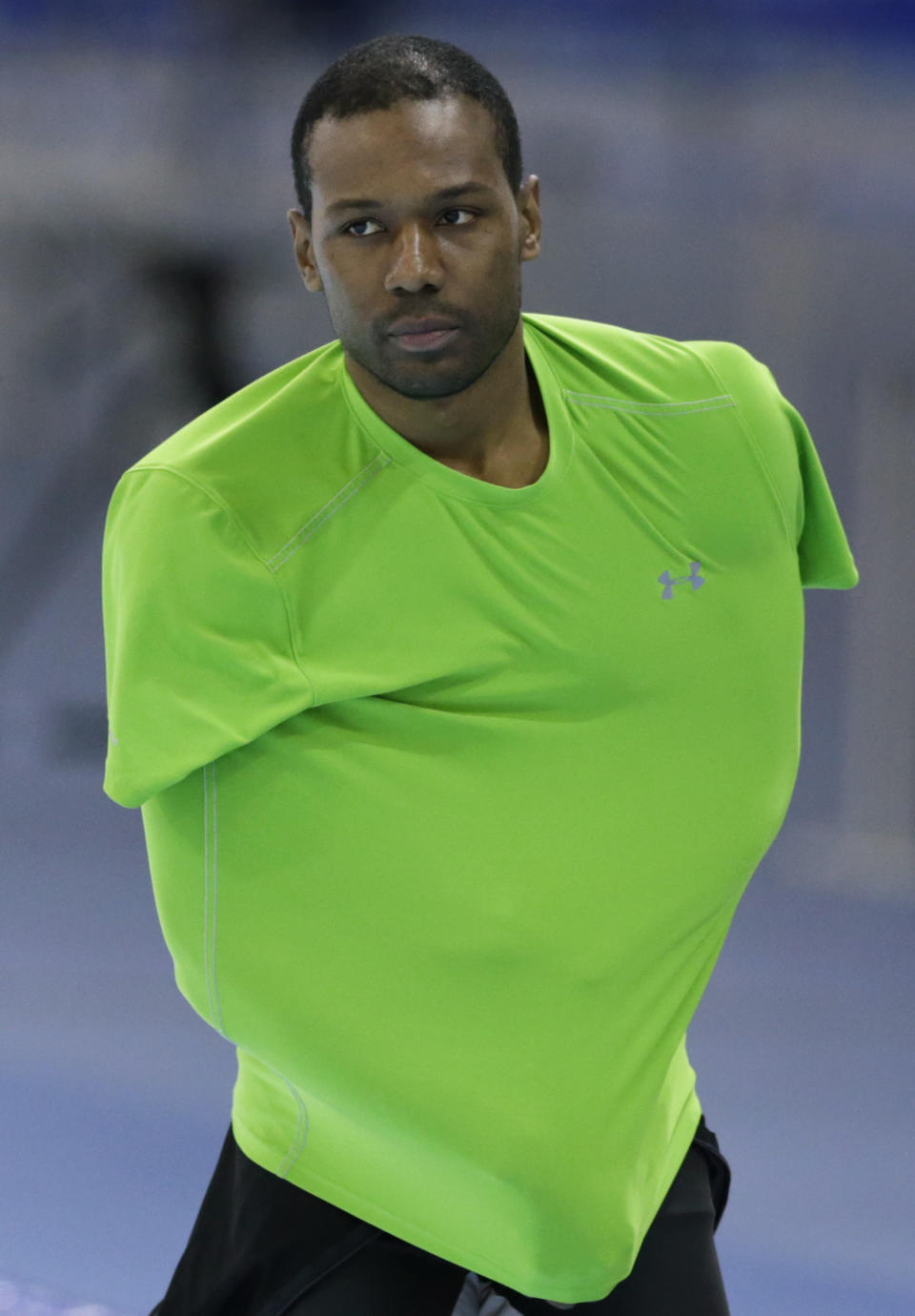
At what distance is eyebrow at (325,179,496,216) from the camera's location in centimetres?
101

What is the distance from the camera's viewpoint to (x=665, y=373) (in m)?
1.19

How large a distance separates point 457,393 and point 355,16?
1712 mm

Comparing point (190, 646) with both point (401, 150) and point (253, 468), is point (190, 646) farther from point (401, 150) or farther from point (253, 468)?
point (401, 150)

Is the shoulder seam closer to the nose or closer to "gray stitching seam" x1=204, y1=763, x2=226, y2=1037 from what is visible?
the nose

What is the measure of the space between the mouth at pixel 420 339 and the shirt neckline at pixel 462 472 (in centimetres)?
7

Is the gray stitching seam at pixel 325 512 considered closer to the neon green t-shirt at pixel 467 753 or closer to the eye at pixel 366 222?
the neon green t-shirt at pixel 467 753

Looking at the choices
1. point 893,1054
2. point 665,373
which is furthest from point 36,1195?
point 665,373

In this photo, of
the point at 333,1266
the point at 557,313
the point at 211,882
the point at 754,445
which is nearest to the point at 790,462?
the point at 754,445

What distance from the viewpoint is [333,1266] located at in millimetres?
1214

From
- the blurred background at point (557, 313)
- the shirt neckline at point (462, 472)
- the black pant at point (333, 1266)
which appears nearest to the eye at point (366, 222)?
the shirt neckline at point (462, 472)

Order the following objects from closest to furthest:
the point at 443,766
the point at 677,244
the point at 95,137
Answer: the point at 443,766, the point at 677,244, the point at 95,137

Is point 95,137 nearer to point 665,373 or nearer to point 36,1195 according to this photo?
point 36,1195

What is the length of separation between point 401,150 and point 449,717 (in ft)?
1.13

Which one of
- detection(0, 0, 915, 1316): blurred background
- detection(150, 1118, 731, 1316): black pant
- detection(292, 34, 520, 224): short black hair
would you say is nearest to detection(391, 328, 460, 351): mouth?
detection(292, 34, 520, 224): short black hair
